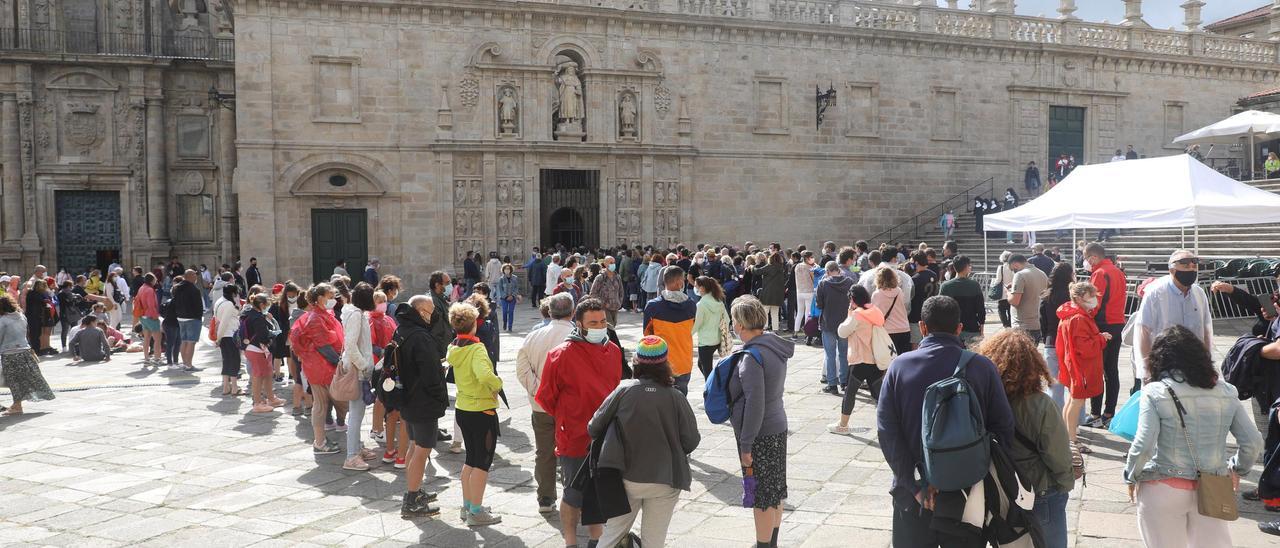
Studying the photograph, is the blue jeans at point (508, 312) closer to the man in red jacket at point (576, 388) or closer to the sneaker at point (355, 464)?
the sneaker at point (355, 464)

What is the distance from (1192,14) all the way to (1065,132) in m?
6.66

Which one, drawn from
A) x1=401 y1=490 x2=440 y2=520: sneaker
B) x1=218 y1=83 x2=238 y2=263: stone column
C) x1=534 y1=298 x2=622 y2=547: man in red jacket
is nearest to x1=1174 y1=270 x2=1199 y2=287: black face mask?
x1=534 y1=298 x2=622 y2=547: man in red jacket

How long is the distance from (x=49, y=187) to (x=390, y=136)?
10.9 meters

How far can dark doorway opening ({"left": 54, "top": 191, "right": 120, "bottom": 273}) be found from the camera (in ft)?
87.0

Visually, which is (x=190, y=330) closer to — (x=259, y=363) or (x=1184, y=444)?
(x=259, y=363)

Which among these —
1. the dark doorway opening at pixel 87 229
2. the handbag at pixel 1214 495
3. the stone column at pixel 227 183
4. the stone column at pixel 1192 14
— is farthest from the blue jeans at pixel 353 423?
the stone column at pixel 1192 14

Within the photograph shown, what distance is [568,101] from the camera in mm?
24297

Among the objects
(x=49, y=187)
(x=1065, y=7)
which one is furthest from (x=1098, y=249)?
(x=49, y=187)

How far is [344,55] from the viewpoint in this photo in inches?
891

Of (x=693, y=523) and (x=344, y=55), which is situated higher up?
(x=344, y=55)

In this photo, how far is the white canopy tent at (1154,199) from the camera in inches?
523

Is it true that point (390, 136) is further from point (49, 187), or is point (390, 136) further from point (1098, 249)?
point (1098, 249)

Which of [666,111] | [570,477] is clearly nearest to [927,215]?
[666,111]

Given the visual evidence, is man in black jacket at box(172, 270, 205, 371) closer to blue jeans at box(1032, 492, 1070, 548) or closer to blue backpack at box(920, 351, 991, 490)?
blue backpack at box(920, 351, 991, 490)
